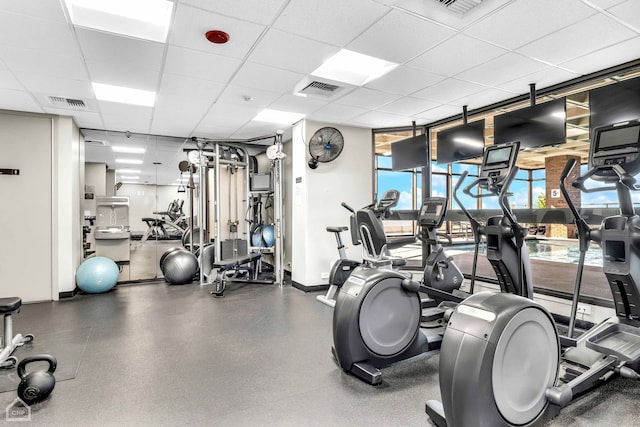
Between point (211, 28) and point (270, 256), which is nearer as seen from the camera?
point (211, 28)

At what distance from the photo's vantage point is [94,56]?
3.33 m

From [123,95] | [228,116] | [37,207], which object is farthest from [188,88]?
[37,207]

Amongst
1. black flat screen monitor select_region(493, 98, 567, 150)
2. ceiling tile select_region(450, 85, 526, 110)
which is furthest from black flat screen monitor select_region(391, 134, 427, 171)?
black flat screen monitor select_region(493, 98, 567, 150)

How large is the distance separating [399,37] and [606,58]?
2152 millimetres

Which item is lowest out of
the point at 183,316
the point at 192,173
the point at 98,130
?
the point at 183,316

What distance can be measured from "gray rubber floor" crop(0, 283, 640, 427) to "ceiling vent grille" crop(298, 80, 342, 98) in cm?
284

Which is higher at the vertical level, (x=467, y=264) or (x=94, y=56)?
(x=94, y=56)

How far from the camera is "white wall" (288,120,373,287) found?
18.9 feet

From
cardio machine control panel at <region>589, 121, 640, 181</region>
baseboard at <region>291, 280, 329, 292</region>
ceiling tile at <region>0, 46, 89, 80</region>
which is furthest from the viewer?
baseboard at <region>291, 280, 329, 292</region>

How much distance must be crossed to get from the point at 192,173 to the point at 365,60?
15.4 feet

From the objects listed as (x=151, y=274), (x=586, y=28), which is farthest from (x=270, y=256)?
(x=586, y=28)

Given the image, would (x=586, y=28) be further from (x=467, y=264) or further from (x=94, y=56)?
(x=467, y=264)

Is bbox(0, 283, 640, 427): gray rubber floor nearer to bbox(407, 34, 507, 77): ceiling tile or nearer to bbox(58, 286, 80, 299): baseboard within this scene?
bbox(58, 286, 80, 299): baseboard

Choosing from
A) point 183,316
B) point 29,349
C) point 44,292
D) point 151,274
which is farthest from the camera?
point 151,274
